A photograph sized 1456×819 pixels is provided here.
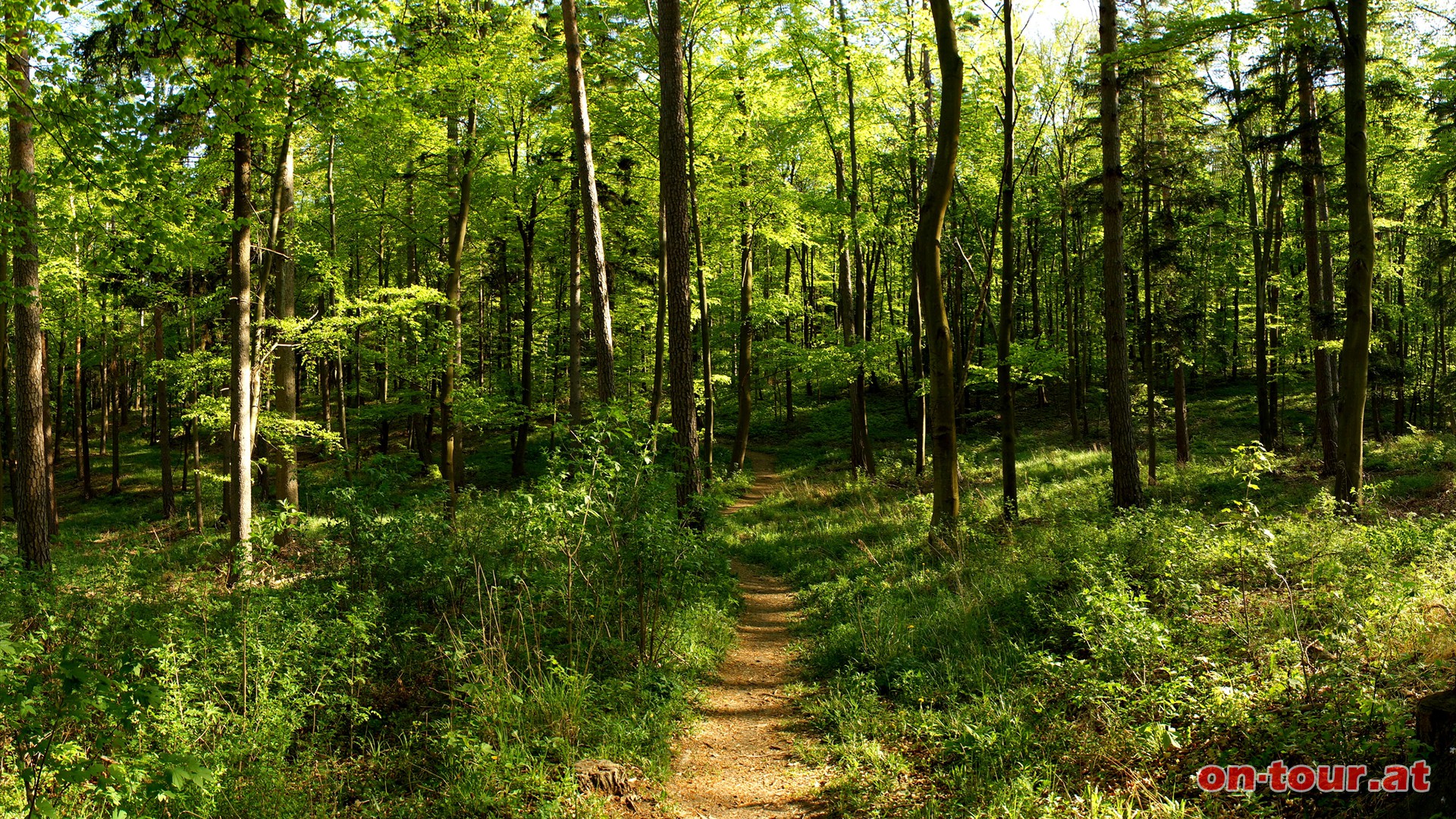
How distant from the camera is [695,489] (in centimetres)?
1041

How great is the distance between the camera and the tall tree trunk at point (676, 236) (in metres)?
9.98

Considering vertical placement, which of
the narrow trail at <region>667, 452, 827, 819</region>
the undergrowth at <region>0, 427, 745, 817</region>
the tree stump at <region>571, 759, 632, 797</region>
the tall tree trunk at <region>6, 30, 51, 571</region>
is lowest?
the narrow trail at <region>667, 452, 827, 819</region>

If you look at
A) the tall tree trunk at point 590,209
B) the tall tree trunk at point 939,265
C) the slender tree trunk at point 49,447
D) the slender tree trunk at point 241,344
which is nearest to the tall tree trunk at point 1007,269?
the tall tree trunk at point 939,265

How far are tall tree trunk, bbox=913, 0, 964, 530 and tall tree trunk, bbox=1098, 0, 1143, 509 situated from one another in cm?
308

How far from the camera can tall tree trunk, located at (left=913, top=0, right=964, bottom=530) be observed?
8.98 metres

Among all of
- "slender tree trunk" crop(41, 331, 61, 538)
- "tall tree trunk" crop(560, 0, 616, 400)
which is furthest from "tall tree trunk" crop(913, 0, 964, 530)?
"slender tree trunk" crop(41, 331, 61, 538)

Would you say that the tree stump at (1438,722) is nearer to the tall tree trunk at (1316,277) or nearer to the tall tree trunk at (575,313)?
the tall tree trunk at (1316,277)

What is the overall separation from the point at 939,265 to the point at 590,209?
5467 millimetres

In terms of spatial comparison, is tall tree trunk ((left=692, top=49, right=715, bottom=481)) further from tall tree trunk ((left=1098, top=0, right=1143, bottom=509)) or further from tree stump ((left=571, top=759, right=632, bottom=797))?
tree stump ((left=571, top=759, right=632, bottom=797))

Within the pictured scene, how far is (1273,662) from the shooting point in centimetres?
417

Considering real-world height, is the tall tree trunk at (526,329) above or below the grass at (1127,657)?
above

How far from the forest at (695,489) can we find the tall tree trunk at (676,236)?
67 millimetres

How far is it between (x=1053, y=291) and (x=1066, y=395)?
17.1 feet

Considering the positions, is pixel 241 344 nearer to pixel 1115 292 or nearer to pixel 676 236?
pixel 676 236
